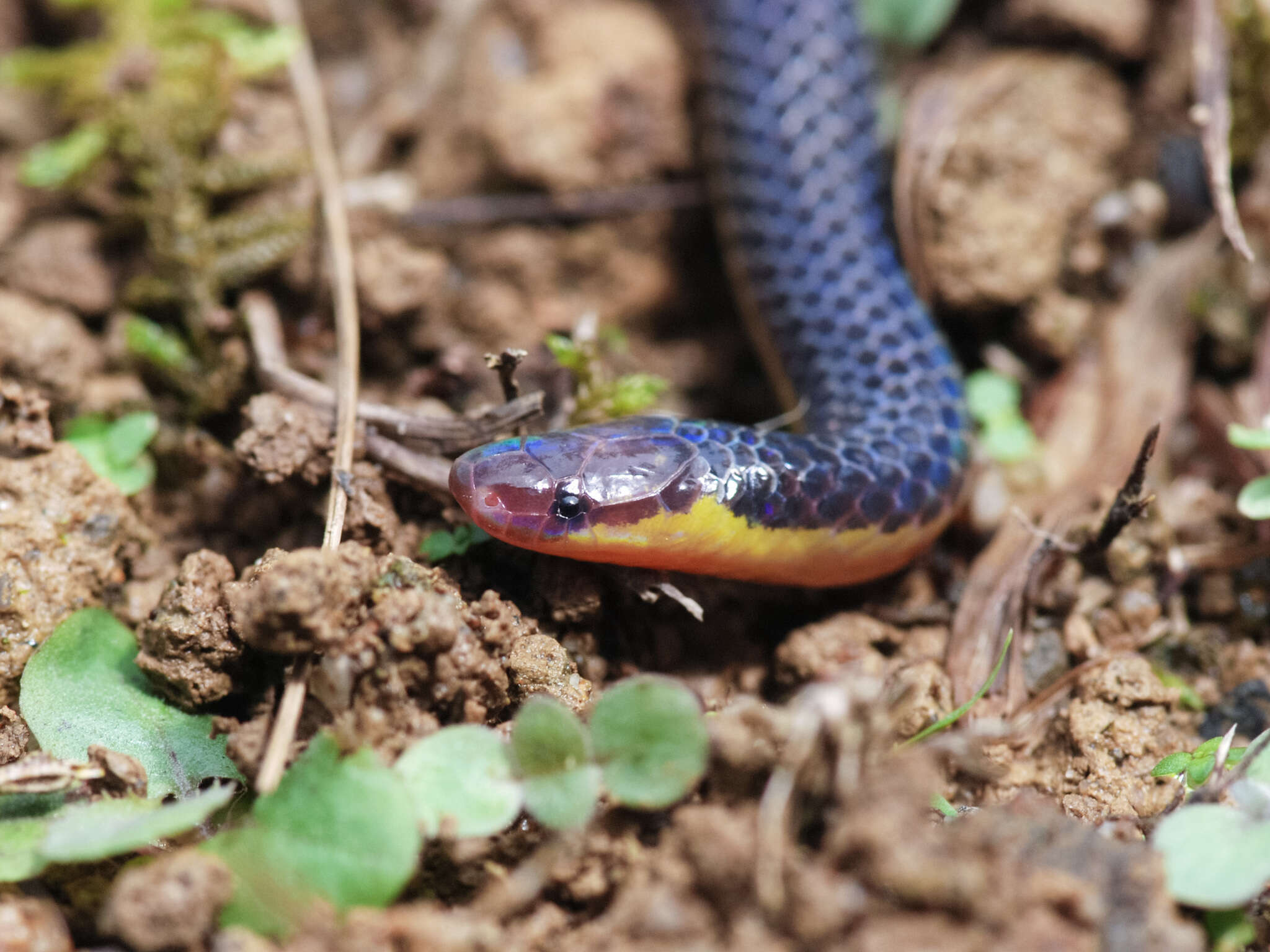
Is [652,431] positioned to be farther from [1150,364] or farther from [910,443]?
[1150,364]

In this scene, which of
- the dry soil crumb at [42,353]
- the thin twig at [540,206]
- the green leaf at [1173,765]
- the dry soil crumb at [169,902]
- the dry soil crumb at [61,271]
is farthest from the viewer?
the thin twig at [540,206]

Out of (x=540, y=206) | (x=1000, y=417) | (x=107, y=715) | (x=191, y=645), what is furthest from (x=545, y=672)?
(x=540, y=206)

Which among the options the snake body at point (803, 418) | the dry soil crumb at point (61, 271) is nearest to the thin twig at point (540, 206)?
the snake body at point (803, 418)

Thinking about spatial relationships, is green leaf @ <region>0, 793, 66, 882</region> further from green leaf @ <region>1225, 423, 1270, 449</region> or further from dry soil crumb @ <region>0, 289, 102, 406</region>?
green leaf @ <region>1225, 423, 1270, 449</region>

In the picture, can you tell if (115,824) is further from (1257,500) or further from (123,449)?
(1257,500)

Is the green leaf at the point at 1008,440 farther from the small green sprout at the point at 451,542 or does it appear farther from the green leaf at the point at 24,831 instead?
the green leaf at the point at 24,831

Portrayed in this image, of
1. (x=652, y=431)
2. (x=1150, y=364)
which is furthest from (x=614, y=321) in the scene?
(x=1150, y=364)

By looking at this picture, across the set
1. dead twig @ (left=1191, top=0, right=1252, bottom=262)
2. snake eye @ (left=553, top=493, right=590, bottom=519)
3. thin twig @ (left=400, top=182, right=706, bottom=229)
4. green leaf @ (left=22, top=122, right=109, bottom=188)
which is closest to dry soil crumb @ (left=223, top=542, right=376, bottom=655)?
snake eye @ (left=553, top=493, right=590, bottom=519)
